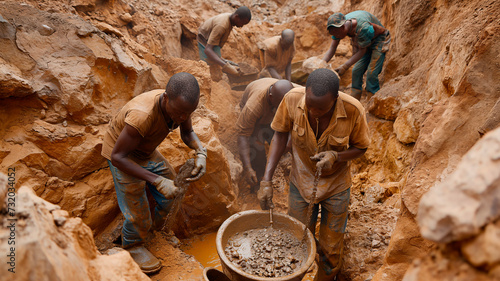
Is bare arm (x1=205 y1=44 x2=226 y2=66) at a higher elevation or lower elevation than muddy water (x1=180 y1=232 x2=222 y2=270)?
higher

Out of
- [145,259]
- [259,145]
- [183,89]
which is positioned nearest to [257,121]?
[259,145]

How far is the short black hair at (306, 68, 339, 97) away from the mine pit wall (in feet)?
2.25

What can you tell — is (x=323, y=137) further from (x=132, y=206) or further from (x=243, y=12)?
(x=243, y=12)

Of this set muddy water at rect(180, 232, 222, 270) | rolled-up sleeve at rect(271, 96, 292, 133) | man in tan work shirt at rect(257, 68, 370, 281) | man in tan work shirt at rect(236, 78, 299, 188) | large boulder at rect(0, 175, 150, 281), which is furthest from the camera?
man in tan work shirt at rect(236, 78, 299, 188)

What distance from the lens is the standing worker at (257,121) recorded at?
390cm

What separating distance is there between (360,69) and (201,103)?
2760 millimetres

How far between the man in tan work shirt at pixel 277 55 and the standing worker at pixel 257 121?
4.34 ft

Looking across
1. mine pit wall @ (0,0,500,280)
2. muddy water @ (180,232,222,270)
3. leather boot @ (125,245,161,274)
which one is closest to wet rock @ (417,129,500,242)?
mine pit wall @ (0,0,500,280)

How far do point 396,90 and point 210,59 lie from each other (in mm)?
3304

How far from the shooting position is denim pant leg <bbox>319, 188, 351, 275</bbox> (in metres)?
2.57

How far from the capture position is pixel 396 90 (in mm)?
3820

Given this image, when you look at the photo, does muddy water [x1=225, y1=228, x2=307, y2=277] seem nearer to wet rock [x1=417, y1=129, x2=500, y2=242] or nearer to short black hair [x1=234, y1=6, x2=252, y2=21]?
wet rock [x1=417, y1=129, x2=500, y2=242]

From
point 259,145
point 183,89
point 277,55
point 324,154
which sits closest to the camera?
point 183,89

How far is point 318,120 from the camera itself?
241cm
